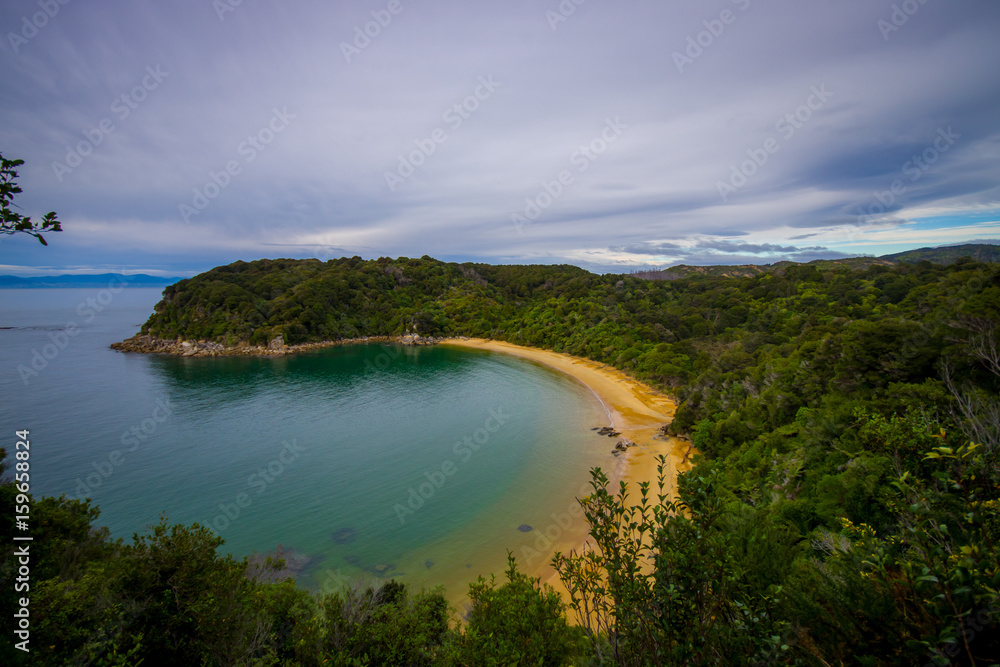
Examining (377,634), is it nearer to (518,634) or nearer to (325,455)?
(518,634)

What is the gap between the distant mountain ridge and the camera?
235 ft

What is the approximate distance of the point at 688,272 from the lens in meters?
148

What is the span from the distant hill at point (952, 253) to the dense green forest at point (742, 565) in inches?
2645

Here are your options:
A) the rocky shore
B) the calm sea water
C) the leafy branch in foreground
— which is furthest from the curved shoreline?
the leafy branch in foreground

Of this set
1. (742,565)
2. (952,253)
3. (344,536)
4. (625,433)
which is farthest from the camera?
(952,253)

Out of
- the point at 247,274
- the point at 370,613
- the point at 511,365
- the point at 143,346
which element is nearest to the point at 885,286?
the point at 511,365

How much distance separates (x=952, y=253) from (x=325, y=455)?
126483mm

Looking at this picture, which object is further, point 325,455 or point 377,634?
point 325,455

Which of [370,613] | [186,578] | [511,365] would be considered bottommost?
[511,365]

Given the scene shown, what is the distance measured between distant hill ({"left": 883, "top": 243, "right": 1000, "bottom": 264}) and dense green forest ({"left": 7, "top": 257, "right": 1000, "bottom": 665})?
220ft

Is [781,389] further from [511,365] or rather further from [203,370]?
[203,370]

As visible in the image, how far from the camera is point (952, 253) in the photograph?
278ft

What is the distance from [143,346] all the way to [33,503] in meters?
67.6

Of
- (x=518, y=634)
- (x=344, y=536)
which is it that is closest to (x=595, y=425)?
(x=344, y=536)
